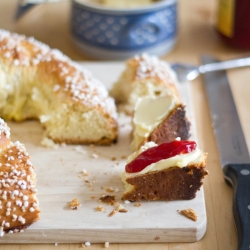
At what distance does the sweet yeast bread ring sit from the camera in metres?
1.93

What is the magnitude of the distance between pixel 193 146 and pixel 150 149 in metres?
0.15

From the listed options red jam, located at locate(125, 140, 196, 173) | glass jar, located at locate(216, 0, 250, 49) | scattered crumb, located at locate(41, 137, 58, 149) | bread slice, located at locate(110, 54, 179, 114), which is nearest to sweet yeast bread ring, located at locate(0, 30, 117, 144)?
scattered crumb, located at locate(41, 137, 58, 149)

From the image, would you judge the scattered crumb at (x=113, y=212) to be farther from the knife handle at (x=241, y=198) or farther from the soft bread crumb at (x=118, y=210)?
the knife handle at (x=241, y=198)

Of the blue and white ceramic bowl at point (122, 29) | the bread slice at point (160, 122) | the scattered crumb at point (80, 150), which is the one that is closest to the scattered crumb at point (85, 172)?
the scattered crumb at point (80, 150)

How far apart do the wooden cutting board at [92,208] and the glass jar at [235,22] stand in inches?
44.8

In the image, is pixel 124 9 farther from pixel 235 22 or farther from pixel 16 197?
pixel 16 197

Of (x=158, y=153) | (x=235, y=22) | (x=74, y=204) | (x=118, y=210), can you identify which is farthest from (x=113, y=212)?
(x=235, y=22)

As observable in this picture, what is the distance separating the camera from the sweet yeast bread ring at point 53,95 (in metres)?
1.93

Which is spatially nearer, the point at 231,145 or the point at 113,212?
the point at 113,212

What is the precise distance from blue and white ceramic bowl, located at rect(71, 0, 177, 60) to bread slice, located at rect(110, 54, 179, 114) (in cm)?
35

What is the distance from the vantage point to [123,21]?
243 cm

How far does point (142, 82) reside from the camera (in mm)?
2061

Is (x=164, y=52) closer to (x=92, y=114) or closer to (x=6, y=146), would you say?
(x=92, y=114)

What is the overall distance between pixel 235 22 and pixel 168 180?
4.57 ft
